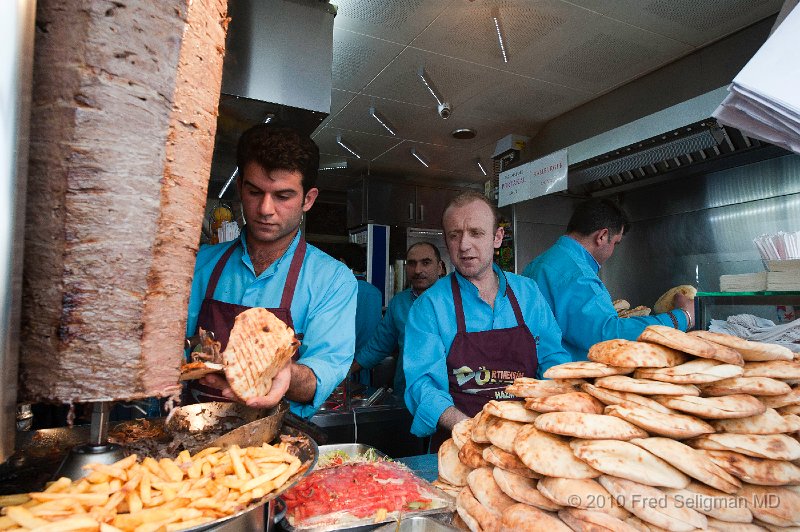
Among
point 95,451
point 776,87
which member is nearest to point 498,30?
point 776,87

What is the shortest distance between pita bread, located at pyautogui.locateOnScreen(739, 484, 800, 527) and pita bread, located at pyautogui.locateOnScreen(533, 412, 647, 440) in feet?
0.75

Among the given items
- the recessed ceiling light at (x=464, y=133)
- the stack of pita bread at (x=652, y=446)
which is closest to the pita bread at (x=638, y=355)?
the stack of pita bread at (x=652, y=446)

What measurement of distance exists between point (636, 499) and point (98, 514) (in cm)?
101

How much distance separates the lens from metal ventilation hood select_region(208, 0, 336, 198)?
229 centimetres

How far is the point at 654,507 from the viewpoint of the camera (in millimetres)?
959

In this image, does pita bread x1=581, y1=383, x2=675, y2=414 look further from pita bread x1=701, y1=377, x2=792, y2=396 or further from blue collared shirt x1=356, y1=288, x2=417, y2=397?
blue collared shirt x1=356, y1=288, x2=417, y2=397

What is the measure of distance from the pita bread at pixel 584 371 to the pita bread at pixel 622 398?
4 centimetres

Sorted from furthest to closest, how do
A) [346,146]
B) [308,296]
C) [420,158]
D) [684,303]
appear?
[420,158], [346,146], [684,303], [308,296]

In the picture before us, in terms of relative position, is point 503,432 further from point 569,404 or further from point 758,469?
point 758,469

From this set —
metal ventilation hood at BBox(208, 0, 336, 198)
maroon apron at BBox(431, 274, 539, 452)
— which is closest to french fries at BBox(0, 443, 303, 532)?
maroon apron at BBox(431, 274, 539, 452)

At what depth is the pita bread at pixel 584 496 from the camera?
39.2 inches

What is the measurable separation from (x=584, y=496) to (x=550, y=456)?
0.10m

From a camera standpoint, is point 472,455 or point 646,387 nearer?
point 646,387

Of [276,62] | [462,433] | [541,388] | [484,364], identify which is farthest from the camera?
[484,364]
